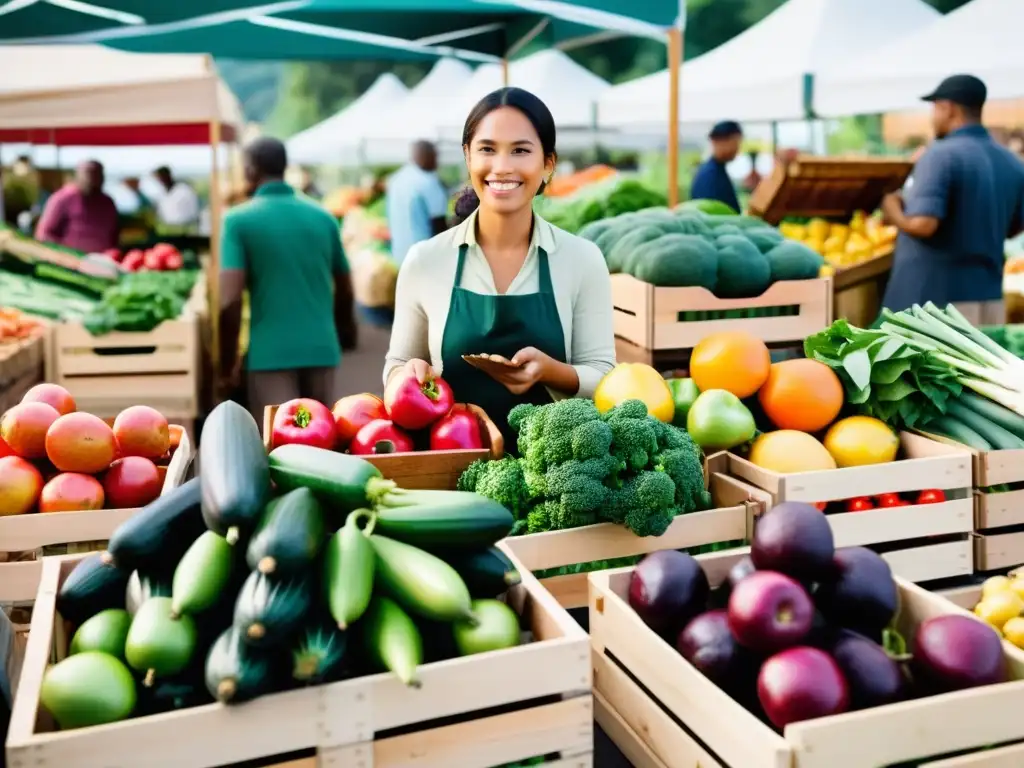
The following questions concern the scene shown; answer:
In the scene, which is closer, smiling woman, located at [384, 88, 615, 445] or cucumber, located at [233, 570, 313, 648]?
cucumber, located at [233, 570, 313, 648]

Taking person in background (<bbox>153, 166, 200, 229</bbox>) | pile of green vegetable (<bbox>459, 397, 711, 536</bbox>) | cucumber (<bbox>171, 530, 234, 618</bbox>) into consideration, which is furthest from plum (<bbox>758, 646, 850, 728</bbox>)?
person in background (<bbox>153, 166, 200, 229</bbox>)

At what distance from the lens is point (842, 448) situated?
9.05ft

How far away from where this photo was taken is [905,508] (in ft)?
8.39

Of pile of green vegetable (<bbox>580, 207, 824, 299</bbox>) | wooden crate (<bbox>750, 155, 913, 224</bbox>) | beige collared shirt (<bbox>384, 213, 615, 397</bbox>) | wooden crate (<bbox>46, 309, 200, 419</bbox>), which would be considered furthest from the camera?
wooden crate (<bbox>46, 309, 200, 419</bbox>)

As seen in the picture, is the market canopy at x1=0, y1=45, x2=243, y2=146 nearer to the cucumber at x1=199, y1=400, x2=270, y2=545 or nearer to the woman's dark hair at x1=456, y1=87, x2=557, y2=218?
the woman's dark hair at x1=456, y1=87, x2=557, y2=218

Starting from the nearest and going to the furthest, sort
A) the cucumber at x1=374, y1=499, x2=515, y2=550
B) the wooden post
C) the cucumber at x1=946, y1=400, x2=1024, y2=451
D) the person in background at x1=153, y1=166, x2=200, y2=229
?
the cucumber at x1=374, y1=499, x2=515, y2=550, the cucumber at x1=946, y1=400, x2=1024, y2=451, the wooden post, the person in background at x1=153, y1=166, x2=200, y2=229

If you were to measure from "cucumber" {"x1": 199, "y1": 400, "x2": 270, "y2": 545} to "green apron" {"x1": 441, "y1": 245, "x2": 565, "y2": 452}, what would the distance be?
1.06 meters

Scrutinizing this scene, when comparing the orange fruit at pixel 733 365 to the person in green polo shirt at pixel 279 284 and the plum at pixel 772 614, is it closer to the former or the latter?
the plum at pixel 772 614

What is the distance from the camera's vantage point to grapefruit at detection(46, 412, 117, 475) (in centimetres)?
254

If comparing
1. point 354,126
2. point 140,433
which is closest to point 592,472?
point 140,433

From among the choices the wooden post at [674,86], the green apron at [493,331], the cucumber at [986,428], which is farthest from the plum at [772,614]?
the wooden post at [674,86]

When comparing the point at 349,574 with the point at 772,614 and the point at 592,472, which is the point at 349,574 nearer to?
the point at 772,614

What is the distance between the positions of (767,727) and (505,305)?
5.15 feet

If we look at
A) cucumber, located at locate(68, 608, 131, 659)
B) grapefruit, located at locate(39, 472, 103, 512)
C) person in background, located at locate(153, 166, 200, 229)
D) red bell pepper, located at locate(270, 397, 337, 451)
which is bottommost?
cucumber, located at locate(68, 608, 131, 659)
